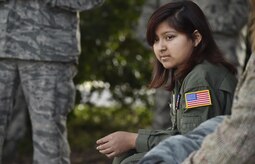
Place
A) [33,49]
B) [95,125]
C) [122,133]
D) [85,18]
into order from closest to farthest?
[122,133] < [33,49] < [85,18] < [95,125]

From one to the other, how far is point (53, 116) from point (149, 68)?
3.14 m

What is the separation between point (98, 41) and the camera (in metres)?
6.34

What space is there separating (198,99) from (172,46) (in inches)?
11.2

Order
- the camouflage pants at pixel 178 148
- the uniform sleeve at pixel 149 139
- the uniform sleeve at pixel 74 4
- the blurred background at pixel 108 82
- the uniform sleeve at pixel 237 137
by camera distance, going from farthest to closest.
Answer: the blurred background at pixel 108 82 < the uniform sleeve at pixel 74 4 < the uniform sleeve at pixel 149 139 < the camouflage pants at pixel 178 148 < the uniform sleeve at pixel 237 137

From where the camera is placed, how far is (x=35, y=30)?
3.59 metres

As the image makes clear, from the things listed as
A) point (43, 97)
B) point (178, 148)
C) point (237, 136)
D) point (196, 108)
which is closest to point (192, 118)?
point (196, 108)

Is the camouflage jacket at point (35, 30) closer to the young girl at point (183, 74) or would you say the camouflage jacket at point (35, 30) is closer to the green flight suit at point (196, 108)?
the young girl at point (183, 74)

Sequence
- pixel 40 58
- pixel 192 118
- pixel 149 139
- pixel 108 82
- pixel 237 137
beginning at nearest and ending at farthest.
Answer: pixel 237 137 < pixel 192 118 < pixel 149 139 < pixel 40 58 < pixel 108 82

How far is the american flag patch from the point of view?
102 inches

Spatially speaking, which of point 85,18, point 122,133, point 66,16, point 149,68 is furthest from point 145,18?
point 122,133

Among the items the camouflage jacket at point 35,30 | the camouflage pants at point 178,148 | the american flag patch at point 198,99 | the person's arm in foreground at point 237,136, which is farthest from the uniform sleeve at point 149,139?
the camouflage jacket at point 35,30

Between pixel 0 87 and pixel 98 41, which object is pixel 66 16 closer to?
pixel 0 87

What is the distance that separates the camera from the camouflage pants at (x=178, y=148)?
6.54 ft

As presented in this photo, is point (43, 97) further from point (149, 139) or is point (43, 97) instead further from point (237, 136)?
point (237, 136)
